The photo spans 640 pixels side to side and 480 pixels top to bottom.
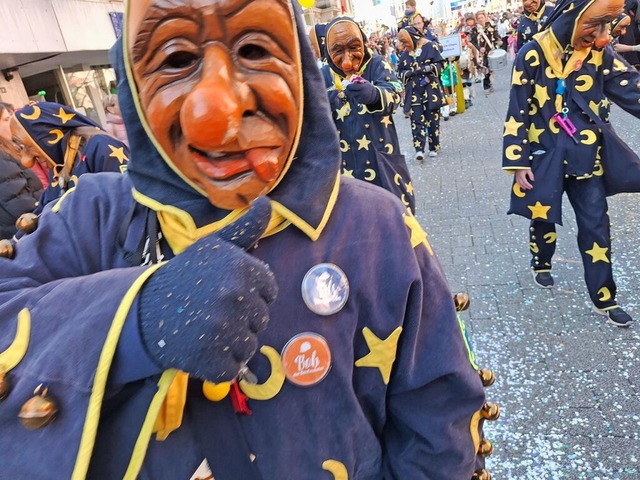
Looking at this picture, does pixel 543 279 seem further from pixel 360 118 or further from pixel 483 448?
pixel 483 448

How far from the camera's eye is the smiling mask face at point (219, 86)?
800 millimetres

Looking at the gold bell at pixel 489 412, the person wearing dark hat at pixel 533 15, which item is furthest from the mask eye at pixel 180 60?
the person wearing dark hat at pixel 533 15

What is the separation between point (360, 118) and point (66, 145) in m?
1.98

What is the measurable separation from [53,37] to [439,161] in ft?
24.7

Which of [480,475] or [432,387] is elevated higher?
[432,387]

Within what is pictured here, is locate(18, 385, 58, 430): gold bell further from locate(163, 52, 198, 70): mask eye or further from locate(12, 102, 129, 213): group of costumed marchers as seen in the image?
locate(12, 102, 129, 213): group of costumed marchers

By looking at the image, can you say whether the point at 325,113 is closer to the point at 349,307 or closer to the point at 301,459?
the point at 349,307

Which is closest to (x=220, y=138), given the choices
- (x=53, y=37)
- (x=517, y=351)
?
(x=517, y=351)

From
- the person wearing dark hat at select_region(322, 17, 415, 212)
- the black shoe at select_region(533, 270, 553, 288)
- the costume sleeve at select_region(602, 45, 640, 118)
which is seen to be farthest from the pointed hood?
the black shoe at select_region(533, 270, 553, 288)

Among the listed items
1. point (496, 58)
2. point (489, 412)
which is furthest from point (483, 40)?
point (489, 412)

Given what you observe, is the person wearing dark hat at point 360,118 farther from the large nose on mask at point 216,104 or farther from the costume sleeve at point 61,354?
the costume sleeve at point 61,354

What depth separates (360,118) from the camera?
3.48 m

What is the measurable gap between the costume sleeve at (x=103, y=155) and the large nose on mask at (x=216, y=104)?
2.32 meters

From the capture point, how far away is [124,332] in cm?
71
